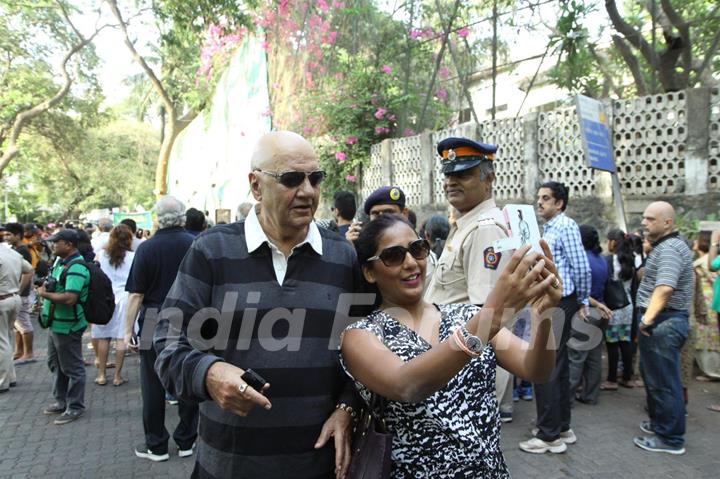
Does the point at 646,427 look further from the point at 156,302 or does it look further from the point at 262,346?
the point at 156,302

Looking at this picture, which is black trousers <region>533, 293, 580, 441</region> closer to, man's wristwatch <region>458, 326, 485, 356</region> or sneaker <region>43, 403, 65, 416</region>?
man's wristwatch <region>458, 326, 485, 356</region>

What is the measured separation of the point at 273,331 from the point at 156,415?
10.8 ft

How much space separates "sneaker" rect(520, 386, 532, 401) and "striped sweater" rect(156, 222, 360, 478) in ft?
15.8

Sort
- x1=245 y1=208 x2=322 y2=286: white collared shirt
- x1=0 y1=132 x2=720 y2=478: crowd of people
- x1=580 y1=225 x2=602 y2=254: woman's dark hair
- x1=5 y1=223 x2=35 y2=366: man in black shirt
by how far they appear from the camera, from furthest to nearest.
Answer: x1=5 y1=223 x2=35 y2=366: man in black shirt → x1=580 y1=225 x2=602 y2=254: woman's dark hair → x1=245 y1=208 x2=322 y2=286: white collared shirt → x1=0 y1=132 x2=720 y2=478: crowd of people

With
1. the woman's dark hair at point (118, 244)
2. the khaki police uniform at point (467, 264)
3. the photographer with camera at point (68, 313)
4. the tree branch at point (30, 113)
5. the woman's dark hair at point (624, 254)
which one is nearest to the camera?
the khaki police uniform at point (467, 264)

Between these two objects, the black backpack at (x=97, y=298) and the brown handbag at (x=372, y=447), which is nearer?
the brown handbag at (x=372, y=447)

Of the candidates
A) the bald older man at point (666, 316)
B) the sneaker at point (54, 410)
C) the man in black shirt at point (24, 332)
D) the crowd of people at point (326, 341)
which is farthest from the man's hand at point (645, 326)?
the man in black shirt at point (24, 332)

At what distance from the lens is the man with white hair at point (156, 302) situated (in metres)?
4.62

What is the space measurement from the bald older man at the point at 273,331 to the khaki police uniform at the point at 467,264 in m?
1.20

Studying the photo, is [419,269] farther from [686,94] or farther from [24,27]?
[24,27]

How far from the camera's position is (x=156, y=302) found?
188 inches

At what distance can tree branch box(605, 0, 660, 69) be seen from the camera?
9414 mm

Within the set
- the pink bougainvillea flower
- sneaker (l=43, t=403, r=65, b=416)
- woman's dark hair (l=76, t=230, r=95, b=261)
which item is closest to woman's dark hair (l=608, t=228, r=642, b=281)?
woman's dark hair (l=76, t=230, r=95, b=261)

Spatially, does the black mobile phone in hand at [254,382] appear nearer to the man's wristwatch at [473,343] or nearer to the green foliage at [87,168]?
the man's wristwatch at [473,343]
